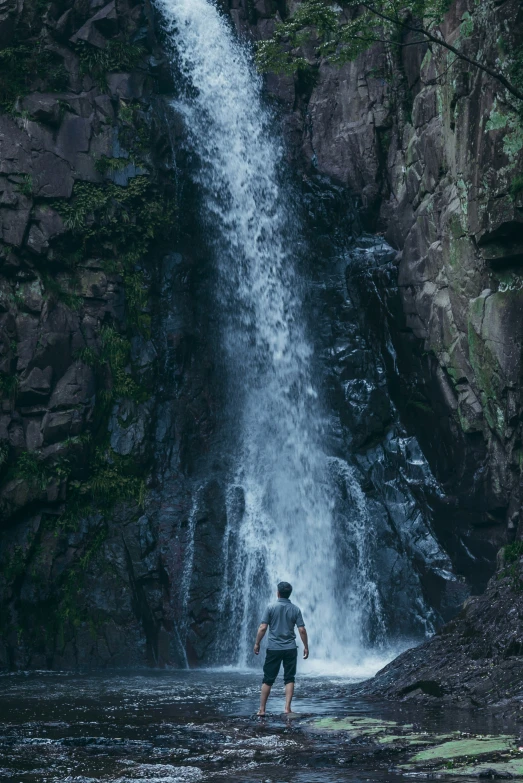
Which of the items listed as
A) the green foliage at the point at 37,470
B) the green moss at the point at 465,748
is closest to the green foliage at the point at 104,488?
the green foliage at the point at 37,470

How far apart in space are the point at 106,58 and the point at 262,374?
9415 mm

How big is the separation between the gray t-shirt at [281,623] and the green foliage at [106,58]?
→ 1627 centimetres

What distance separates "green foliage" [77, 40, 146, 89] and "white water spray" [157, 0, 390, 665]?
2073 millimetres

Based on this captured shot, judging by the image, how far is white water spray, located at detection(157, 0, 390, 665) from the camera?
59.5ft

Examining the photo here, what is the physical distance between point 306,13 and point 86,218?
7374mm

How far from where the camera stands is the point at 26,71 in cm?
2052

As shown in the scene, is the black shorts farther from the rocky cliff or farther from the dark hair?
the rocky cliff

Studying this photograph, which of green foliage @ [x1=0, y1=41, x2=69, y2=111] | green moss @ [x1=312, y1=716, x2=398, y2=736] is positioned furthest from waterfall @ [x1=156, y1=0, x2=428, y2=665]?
green moss @ [x1=312, y1=716, x2=398, y2=736]

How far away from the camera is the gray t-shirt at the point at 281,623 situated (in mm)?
10027

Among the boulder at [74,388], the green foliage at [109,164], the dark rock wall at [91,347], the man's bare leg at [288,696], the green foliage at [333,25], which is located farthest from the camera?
the green foliage at [109,164]

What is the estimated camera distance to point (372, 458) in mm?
20000

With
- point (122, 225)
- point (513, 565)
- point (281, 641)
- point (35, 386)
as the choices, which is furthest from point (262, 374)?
point (281, 641)

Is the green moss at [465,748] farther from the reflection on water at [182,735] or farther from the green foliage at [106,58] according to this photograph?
the green foliage at [106,58]

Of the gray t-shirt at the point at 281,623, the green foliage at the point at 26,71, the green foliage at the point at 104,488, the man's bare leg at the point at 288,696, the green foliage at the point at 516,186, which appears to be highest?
the green foliage at the point at 26,71
